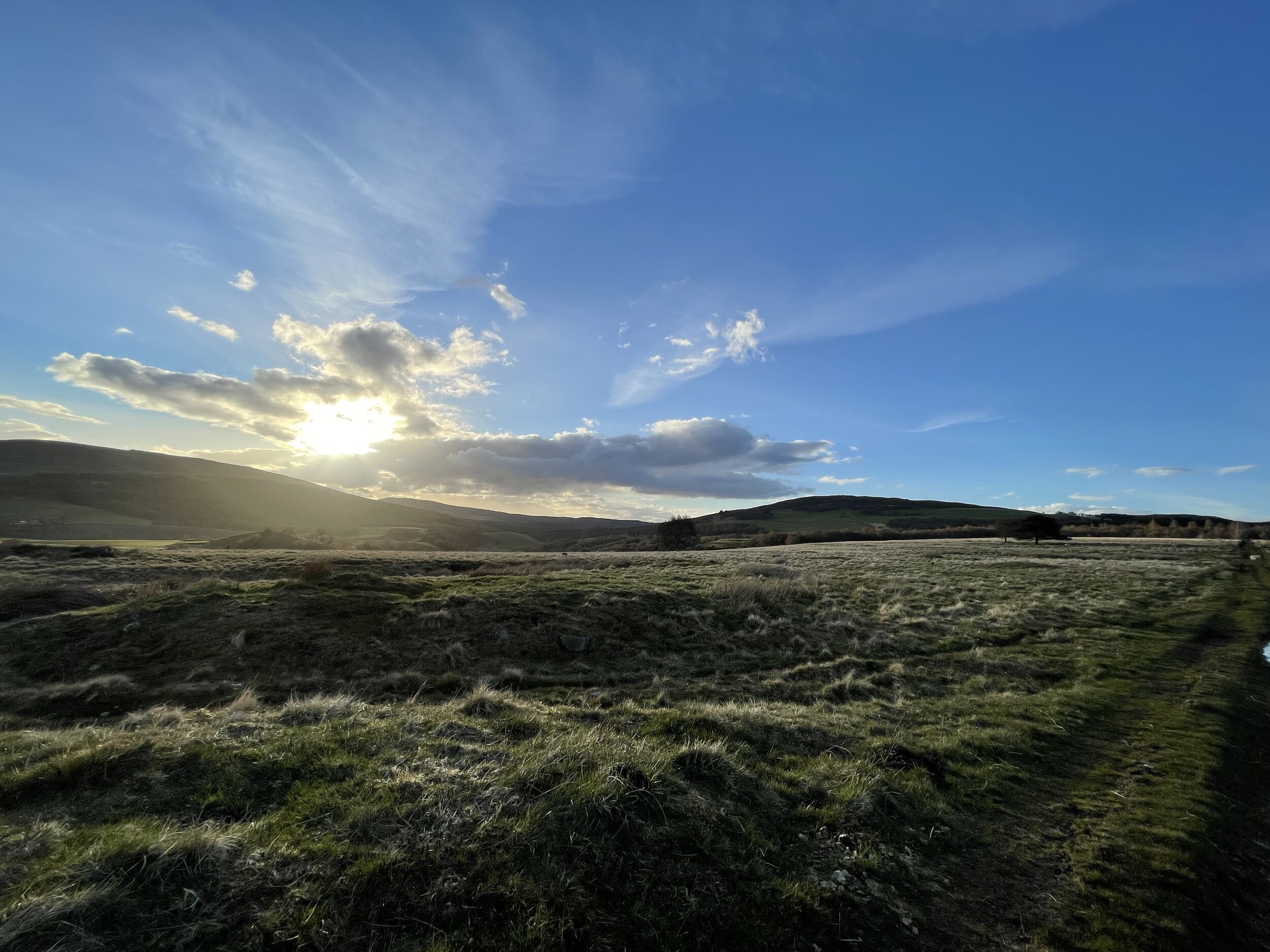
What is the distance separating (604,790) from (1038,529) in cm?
9169

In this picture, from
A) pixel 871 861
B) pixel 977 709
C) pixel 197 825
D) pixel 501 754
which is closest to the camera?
pixel 197 825

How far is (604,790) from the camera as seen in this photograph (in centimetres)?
654

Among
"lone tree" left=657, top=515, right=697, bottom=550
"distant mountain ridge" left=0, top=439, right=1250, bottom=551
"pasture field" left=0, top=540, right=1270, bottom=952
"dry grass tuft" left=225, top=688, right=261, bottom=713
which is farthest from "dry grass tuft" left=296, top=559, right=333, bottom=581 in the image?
"lone tree" left=657, top=515, right=697, bottom=550

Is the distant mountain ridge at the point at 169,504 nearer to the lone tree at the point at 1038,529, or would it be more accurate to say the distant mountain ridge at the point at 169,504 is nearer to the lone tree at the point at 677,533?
the lone tree at the point at 677,533

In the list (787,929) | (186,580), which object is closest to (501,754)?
(787,929)

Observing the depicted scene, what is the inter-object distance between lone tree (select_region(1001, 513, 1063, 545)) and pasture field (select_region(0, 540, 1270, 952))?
66412 millimetres

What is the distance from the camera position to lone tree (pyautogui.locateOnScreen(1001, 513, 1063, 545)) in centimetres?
7575

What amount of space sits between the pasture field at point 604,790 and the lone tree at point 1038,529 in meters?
66.4

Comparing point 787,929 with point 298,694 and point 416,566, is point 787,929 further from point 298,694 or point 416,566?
point 416,566

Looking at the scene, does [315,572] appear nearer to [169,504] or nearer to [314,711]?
[314,711]

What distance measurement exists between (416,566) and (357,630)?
62.3 ft

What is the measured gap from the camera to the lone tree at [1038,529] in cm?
7575

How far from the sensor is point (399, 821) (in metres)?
6.03

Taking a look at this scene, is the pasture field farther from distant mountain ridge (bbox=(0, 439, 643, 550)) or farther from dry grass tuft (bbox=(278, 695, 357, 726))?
distant mountain ridge (bbox=(0, 439, 643, 550))
